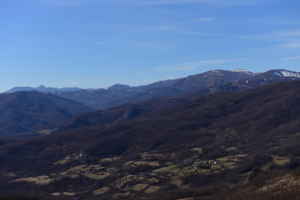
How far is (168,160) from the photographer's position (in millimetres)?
137750

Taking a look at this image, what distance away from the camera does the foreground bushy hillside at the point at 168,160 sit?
314 ft

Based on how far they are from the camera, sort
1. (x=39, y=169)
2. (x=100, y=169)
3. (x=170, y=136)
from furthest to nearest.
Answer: (x=170, y=136), (x=39, y=169), (x=100, y=169)

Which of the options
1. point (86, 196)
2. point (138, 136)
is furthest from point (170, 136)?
point (86, 196)

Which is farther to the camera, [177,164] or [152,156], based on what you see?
[152,156]

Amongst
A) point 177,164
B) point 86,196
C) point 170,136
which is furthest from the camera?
point 170,136

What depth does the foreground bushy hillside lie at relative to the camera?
95.7 meters

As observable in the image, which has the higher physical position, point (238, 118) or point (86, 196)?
point (238, 118)

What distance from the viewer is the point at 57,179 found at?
131125 mm

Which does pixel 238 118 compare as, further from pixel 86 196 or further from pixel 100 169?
pixel 86 196

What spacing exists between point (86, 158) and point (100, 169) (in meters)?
22.6

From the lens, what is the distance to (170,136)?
586 ft

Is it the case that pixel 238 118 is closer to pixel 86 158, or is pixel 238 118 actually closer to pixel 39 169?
pixel 86 158

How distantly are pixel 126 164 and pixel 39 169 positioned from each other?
35.9 meters

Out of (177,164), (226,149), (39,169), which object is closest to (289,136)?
(226,149)
